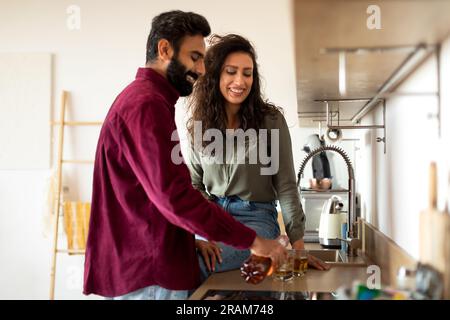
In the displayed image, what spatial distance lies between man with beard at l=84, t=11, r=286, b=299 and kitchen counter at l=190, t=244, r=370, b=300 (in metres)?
0.06

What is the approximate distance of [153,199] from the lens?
882 millimetres

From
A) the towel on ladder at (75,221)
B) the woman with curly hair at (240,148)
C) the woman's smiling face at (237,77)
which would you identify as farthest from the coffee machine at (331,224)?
the towel on ladder at (75,221)

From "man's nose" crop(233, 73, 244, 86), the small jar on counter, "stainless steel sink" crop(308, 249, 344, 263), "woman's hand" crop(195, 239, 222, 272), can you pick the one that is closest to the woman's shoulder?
"man's nose" crop(233, 73, 244, 86)

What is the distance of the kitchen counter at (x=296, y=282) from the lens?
3.33 ft

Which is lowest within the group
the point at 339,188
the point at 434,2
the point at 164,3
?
the point at 339,188

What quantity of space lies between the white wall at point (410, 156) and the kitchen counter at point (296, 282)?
129mm

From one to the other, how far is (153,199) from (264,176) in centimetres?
51

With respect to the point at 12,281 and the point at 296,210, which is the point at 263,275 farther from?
the point at 12,281

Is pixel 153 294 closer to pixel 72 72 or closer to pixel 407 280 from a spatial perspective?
pixel 407 280

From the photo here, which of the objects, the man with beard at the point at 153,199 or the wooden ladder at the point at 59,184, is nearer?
the man with beard at the point at 153,199

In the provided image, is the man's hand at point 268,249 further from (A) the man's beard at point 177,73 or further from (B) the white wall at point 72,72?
(B) the white wall at point 72,72

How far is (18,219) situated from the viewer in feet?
9.14
